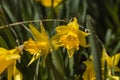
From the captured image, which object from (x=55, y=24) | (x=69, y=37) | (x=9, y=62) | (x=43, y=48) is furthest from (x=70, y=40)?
(x=55, y=24)

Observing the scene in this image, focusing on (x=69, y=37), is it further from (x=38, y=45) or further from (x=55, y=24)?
(x=55, y=24)

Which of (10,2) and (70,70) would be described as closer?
(70,70)

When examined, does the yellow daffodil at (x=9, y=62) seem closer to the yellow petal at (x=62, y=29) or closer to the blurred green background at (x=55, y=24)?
the blurred green background at (x=55, y=24)

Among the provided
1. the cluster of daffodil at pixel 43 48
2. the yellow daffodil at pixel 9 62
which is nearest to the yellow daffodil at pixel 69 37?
the cluster of daffodil at pixel 43 48

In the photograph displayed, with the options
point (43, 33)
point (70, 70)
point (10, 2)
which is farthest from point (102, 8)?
point (43, 33)

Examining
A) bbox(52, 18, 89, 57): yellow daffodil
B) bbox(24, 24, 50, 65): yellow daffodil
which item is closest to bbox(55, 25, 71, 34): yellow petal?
bbox(52, 18, 89, 57): yellow daffodil

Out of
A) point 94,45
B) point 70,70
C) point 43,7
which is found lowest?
point 70,70

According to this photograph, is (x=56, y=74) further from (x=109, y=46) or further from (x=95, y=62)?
(x=109, y=46)
